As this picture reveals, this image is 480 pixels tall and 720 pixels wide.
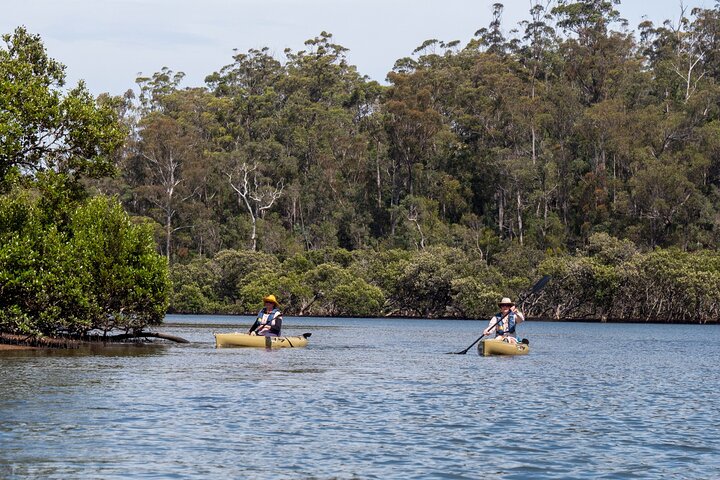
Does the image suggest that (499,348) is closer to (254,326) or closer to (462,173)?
(254,326)

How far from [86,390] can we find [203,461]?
9271mm

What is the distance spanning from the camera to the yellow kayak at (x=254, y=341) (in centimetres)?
4072

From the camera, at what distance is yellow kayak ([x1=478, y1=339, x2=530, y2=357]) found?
126ft

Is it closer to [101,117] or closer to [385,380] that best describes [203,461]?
[385,380]

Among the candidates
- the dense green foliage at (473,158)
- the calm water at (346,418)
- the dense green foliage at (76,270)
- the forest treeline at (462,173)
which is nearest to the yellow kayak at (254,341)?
the dense green foliage at (76,270)

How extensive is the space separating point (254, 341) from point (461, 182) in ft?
251

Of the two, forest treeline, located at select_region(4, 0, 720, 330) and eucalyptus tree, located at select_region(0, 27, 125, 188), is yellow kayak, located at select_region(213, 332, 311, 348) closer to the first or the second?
eucalyptus tree, located at select_region(0, 27, 125, 188)

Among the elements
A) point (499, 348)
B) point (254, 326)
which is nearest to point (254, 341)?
point (254, 326)

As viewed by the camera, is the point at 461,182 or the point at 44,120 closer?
the point at 44,120

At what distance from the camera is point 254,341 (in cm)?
4081

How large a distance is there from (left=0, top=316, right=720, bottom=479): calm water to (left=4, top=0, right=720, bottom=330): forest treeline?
58.3 metres

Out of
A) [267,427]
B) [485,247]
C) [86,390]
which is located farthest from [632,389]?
A: [485,247]

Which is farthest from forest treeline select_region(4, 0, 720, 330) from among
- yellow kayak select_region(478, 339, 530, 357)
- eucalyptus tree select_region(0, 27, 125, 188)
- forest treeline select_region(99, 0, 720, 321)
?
eucalyptus tree select_region(0, 27, 125, 188)

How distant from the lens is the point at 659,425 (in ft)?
67.5
